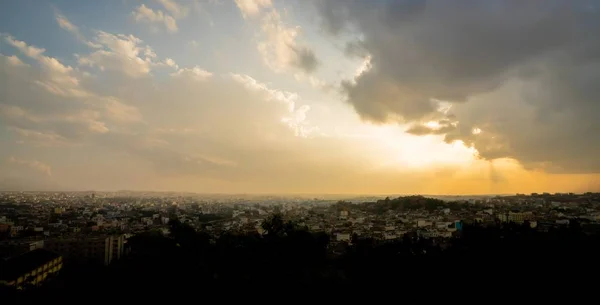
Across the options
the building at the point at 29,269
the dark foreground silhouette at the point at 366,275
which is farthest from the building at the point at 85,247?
the dark foreground silhouette at the point at 366,275

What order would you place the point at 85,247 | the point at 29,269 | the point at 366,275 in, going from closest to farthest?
1. the point at 366,275
2. the point at 29,269
3. the point at 85,247

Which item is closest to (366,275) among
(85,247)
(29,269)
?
(29,269)

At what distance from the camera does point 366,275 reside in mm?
14320

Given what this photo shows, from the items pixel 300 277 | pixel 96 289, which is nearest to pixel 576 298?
pixel 300 277

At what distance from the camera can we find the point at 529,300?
11078mm

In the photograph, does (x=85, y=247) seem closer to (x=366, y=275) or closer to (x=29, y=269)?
(x=29, y=269)

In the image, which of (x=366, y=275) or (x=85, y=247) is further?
(x=85, y=247)

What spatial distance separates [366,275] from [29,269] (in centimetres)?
1469

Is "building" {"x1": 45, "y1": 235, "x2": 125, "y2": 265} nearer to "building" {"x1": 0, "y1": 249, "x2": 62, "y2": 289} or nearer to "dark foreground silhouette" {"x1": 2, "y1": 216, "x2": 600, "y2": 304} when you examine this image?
"building" {"x1": 0, "y1": 249, "x2": 62, "y2": 289}

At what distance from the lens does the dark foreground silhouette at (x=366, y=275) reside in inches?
454

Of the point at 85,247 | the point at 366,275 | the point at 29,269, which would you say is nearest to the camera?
the point at 366,275

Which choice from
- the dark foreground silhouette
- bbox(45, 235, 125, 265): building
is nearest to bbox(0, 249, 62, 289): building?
the dark foreground silhouette

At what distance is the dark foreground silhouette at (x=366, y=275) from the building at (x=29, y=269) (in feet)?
9.28

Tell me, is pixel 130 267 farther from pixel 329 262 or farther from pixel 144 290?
pixel 329 262
